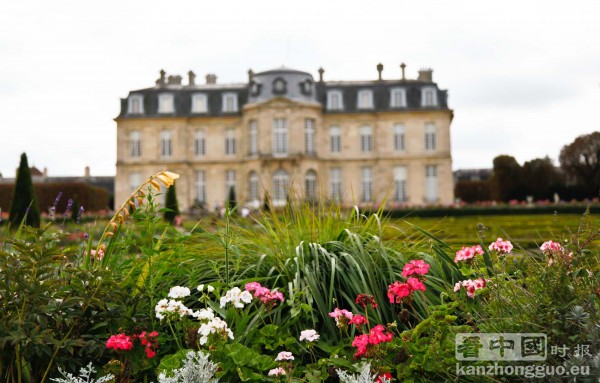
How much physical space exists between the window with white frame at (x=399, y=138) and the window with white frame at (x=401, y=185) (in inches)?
37.0

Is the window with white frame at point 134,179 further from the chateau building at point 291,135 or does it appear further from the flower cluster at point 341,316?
the flower cluster at point 341,316

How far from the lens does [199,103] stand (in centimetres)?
3278

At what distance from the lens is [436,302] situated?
3.33 m

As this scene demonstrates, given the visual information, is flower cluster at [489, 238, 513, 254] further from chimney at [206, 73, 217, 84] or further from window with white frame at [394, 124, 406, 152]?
chimney at [206, 73, 217, 84]

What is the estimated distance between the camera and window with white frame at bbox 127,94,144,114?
32.8 metres

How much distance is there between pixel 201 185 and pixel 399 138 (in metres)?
10.2

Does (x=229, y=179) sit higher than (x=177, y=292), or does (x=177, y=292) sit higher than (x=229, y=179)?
(x=229, y=179)

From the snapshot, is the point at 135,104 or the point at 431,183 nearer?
the point at 431,183

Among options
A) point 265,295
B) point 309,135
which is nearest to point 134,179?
point 309,135

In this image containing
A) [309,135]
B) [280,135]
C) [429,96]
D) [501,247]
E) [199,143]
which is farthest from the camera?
[199,143]

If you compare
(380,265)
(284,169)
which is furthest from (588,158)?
(380,265)

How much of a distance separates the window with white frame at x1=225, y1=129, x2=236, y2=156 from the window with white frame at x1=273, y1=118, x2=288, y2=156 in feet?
8.44

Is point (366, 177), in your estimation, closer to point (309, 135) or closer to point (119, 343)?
point (309, 135)

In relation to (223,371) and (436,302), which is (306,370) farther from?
(436,302)
